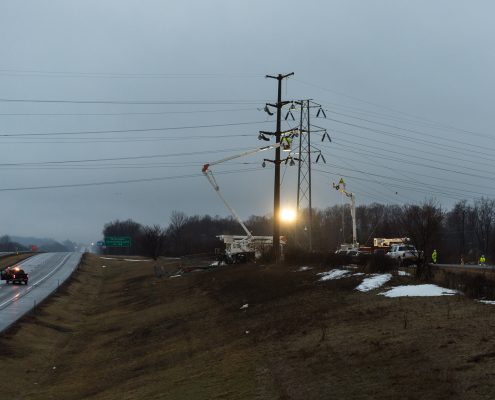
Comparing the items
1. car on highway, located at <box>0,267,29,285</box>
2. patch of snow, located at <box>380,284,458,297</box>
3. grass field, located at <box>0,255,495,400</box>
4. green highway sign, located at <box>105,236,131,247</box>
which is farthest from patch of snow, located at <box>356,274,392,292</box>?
green highway sign, located at <box>105,236,131,247</box>

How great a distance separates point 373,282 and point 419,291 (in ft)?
12.8

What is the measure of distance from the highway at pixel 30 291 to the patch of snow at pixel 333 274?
56.5ft

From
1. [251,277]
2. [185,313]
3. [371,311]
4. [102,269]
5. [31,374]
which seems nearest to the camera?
[371,311]

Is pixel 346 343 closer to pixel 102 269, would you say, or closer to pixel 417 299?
pixel 417 299

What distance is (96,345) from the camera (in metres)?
28.1

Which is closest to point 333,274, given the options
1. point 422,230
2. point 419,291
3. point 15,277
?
point 422,230

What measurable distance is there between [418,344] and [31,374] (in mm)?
16196

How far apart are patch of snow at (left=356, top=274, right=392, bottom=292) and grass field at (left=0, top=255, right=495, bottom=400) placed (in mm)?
476

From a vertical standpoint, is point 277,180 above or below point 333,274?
above

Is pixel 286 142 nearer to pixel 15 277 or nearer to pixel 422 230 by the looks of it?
pixel 422 230

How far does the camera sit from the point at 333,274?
29.9 metres

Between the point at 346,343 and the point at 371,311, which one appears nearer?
the point at 346,343

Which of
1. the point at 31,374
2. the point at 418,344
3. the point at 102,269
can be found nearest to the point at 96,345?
the point at 31,374

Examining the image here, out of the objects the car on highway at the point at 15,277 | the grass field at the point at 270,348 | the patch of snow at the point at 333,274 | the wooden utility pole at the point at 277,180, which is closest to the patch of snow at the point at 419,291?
the grass field at the point at 270,348
